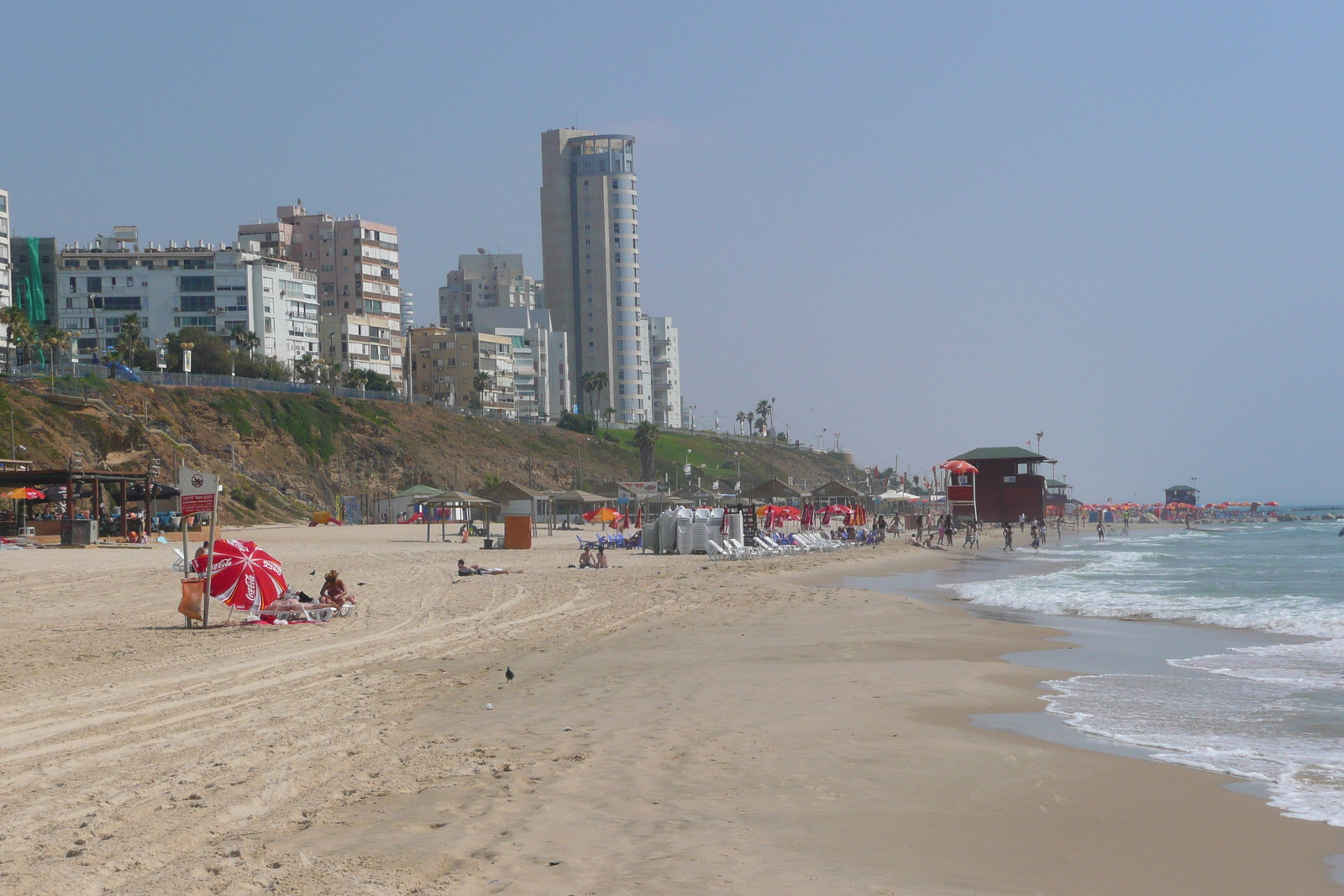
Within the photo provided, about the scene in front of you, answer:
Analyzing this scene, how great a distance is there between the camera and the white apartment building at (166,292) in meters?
94.9

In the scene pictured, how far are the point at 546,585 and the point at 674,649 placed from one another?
10.2 meters

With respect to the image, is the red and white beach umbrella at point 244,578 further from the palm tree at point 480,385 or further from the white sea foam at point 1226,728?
the palm tree at point 480,385

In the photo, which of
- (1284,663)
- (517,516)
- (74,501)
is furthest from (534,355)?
(1284,663)

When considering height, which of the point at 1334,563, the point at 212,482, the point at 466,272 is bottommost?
the point at 1334,563

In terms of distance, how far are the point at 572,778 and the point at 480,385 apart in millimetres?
112769

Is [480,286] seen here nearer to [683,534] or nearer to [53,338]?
[53,338]

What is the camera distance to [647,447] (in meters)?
111

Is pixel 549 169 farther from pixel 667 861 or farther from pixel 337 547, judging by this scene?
pixel 667 861

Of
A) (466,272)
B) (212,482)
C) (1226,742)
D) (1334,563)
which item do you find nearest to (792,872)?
(1226,742)

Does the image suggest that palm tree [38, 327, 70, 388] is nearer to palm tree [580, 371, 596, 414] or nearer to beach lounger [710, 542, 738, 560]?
beach lounger [710, 542, 738, 560]

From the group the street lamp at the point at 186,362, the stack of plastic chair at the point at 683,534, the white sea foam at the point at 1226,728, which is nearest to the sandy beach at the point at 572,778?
the white sea foam at the point at 1226,728

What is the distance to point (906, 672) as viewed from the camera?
1228 centimetres

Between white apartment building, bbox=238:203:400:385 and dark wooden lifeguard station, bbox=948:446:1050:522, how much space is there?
63031mm

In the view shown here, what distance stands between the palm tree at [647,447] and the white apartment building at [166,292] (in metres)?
33.5
